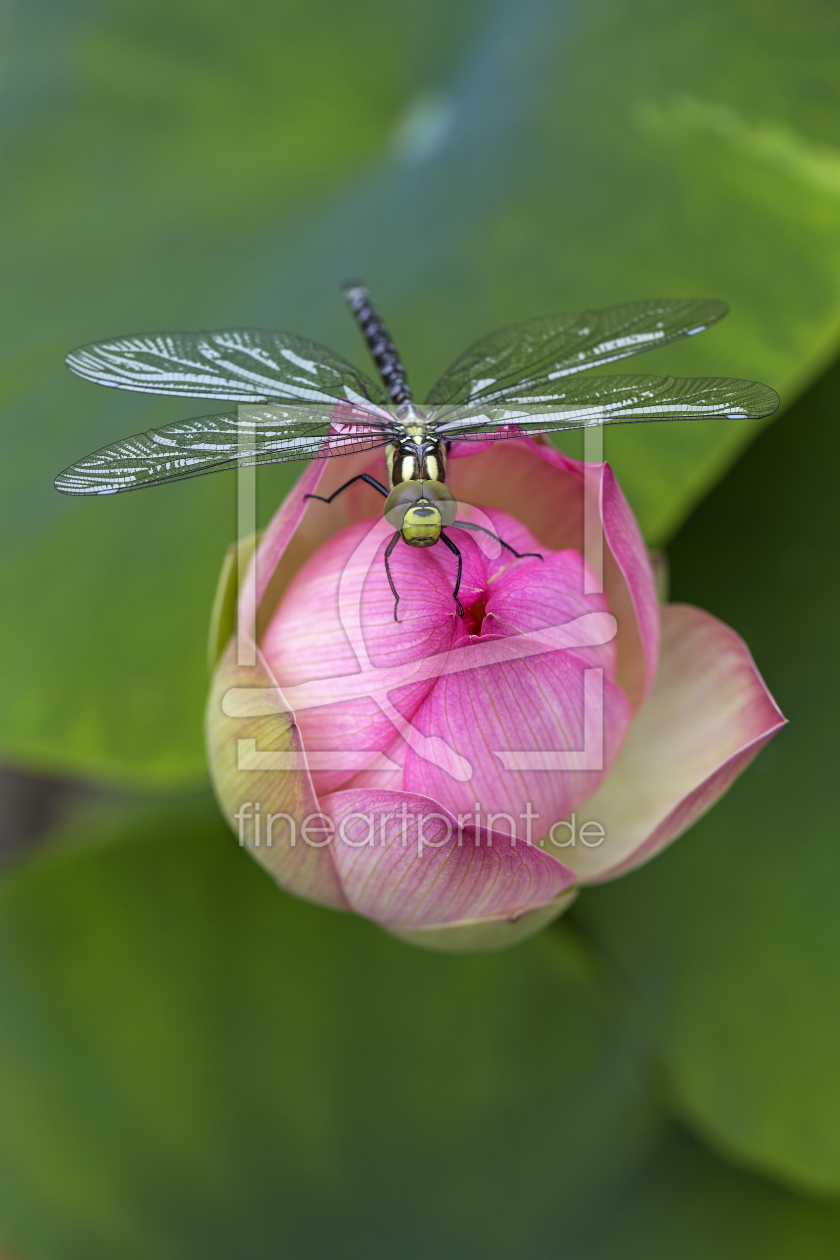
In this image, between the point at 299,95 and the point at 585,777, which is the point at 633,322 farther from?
the point at 299,95

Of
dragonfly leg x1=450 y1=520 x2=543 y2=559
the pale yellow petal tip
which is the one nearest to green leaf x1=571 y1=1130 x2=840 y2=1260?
the pale yellow petal tip

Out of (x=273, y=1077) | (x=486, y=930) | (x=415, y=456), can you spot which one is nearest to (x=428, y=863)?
(x=486, y=930)

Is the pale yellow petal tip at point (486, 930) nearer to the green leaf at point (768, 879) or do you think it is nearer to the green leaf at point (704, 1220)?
the green leaf at point (768, 879)

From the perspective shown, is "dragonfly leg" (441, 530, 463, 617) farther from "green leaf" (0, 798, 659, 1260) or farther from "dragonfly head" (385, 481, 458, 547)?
"green leaf" (0, 798, 659, 1260)

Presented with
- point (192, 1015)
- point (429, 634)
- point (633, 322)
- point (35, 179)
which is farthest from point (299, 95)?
point (192, 1015)

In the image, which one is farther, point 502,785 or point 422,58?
point 422,58

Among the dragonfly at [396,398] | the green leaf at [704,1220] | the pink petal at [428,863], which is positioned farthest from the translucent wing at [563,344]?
the green leaf at [704,1220]
